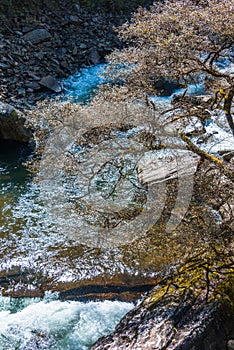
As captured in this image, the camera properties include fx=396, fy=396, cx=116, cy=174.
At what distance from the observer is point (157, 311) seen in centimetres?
454

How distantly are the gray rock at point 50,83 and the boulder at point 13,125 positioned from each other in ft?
11.5

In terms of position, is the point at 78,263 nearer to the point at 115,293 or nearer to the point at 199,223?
the point at 115,293

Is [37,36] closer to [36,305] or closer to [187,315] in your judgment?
[36,305]

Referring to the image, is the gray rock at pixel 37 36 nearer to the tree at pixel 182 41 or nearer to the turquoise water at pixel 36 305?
the turquoise water at pixel 36 305

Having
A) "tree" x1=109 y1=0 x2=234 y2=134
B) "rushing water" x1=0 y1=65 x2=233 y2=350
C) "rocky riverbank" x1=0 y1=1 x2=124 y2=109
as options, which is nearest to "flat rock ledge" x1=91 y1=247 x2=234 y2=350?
"rushing water" x1=0 y1=65 x2=233 y2=350

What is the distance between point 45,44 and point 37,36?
0.52m

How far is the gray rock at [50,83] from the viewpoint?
1352cm

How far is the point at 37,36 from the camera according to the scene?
15945mm

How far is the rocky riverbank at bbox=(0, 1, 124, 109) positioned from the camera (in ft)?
44.1

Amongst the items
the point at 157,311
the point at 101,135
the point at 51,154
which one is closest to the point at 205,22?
the point at 101,135

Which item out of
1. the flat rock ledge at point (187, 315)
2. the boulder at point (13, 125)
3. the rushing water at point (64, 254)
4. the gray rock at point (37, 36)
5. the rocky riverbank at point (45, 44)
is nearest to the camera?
the flat rock ledge at point (187, 315)

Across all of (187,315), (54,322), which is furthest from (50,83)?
(187,315)

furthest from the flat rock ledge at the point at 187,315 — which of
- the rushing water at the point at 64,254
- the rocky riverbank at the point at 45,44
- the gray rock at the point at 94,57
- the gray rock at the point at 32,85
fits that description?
the gray rock at the point at 94,57

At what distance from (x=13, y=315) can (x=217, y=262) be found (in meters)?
2.83
